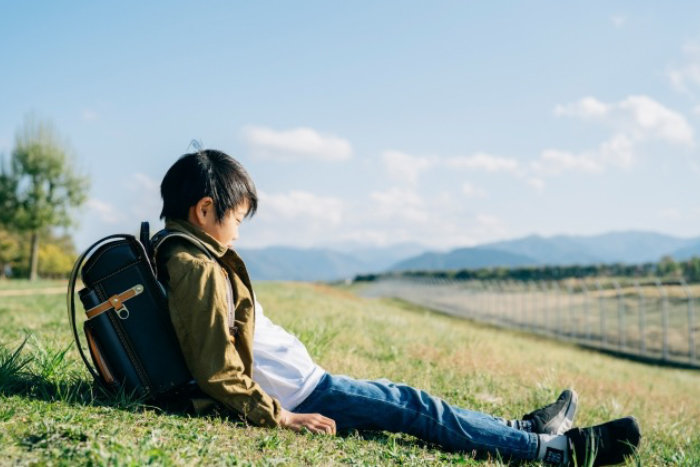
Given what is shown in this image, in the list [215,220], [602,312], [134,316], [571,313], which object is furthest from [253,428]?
[571,313]

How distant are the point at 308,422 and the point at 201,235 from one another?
3.63 ft

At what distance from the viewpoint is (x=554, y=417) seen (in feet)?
12.7

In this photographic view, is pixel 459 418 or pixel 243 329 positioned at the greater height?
pixel 243 329

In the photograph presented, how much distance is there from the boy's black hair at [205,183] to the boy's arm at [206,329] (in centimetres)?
33

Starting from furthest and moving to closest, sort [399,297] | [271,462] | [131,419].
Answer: [399,297], [131,419], [271,462]

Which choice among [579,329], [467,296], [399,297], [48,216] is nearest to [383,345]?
[579,329]

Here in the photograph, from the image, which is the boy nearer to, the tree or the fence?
the fence

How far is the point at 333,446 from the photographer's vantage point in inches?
132

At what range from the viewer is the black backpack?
10.5 ft

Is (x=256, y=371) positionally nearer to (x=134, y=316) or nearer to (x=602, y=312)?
(x=134, y=316)

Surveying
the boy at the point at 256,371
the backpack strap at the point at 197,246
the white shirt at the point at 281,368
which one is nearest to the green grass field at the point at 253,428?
the boy at the point at 256,371

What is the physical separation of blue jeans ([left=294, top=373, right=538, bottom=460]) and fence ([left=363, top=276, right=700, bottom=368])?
15.5 meters

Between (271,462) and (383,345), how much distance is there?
14.4 ft

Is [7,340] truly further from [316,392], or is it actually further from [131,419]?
[316,392]
